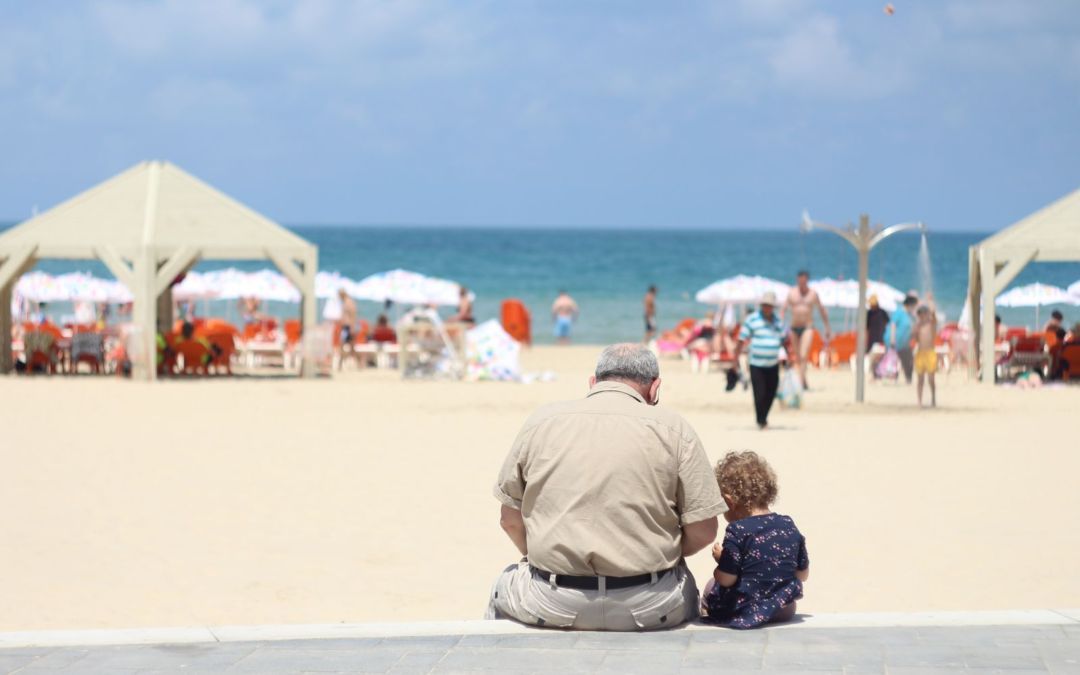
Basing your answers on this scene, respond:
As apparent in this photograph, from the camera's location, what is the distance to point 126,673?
4250 millimetres

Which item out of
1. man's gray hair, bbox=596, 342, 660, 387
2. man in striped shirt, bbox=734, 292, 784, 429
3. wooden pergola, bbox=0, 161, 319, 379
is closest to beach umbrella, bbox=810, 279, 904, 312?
wooden pergola, bbox=0, 161, 319, 379

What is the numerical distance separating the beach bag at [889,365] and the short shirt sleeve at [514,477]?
562 inches

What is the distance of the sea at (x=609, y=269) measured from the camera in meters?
42.5

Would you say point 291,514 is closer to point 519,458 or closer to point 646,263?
point 519,458

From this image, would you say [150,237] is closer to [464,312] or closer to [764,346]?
[464,312]

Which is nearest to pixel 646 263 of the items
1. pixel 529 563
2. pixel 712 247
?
pixel 712 247

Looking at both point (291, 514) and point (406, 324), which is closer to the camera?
point (291, 514)

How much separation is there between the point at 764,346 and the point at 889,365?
6.55 metres

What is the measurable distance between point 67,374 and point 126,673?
16.6 metres

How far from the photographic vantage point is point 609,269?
3132 inches

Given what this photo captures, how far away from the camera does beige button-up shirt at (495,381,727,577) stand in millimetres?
4492

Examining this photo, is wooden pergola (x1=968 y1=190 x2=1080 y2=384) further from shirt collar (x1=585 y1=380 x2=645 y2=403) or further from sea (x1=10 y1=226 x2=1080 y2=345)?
shirt collar (x1=585 y1=380 x2=645 y2=403)

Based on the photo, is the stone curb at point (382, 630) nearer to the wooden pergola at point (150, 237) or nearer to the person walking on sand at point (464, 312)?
the wooden pergola at point (150, 237)

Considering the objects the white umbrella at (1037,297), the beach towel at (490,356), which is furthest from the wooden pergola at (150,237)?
the white umbrella at (1037,297)
